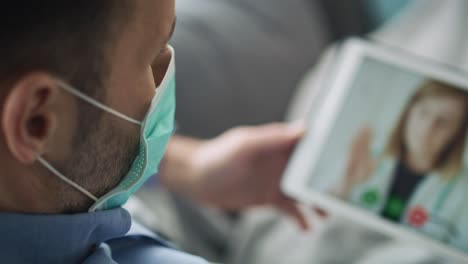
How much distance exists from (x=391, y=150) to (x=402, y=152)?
1cm

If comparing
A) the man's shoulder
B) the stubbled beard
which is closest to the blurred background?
the man's shoulder

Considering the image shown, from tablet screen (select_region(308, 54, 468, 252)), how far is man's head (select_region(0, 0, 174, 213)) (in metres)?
0.43

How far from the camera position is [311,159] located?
0.86 meters

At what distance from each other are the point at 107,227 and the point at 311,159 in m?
0.42

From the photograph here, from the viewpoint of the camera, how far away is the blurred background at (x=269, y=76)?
3.10 feet

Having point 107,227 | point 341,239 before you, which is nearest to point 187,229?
point 341,239

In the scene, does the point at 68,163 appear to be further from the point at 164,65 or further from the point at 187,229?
the point at 187,229

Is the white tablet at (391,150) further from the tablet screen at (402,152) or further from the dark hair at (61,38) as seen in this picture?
the dark hair at (61,38)

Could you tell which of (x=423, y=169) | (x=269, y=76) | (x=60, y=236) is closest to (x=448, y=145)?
(x=423, y=169)

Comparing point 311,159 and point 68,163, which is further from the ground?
point 68,163

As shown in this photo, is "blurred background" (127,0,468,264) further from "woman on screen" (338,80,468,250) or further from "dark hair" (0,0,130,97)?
"dark hair" (0,0,130,97)

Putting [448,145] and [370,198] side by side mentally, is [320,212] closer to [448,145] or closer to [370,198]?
[370,198]

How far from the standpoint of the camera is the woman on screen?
801 millimetres

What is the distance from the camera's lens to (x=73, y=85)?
1.36ft
